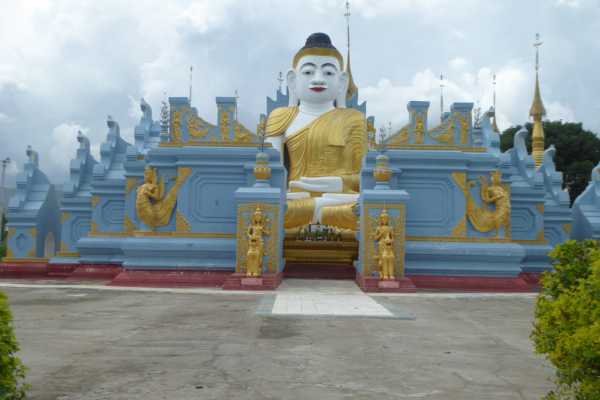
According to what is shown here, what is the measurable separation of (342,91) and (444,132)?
4521 mm

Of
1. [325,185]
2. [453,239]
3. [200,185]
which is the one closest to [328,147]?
[325,185]

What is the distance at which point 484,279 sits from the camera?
13.5 meters

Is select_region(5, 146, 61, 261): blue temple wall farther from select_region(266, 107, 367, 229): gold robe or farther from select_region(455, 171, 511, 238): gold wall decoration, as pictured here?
select_region(455, 171, 511, 238): gold wall decoration

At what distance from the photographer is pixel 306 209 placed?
15102mm

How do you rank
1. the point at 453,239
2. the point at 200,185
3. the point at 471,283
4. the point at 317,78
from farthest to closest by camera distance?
the point at 317,78, the point at 200,185, the point at 453,239, the point at 471,283

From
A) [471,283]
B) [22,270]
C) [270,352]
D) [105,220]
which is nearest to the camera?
[270,352]

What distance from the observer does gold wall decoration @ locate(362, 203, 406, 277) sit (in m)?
12.6

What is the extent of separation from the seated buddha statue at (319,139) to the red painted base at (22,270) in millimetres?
6589

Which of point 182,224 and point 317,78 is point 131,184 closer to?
point 182,224

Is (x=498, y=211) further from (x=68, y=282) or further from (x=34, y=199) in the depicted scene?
(x=34, y=199)

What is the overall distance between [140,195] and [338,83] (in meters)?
6.75

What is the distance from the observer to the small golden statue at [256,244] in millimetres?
12203

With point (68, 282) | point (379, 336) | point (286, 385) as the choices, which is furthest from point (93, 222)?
point (286, 385)

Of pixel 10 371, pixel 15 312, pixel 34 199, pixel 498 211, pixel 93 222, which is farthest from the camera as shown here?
pixel 34 199
